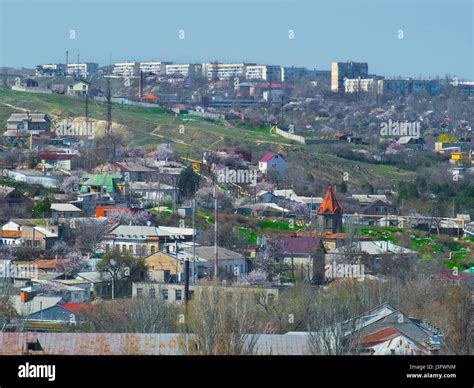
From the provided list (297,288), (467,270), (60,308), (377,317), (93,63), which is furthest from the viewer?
(93,63)

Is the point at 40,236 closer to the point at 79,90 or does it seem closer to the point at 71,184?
the point at 71,184

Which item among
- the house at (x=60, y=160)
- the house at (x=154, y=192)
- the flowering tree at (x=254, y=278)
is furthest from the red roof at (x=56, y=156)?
the flowering tree at (x=254, y=278)

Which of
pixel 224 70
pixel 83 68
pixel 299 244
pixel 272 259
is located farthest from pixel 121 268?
pixel 224 70

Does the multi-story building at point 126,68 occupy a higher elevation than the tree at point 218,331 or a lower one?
lower

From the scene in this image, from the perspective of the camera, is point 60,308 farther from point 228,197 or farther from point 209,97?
point 209,97

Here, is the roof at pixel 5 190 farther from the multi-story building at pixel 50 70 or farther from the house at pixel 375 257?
the multi-story building at pixel 50 70
